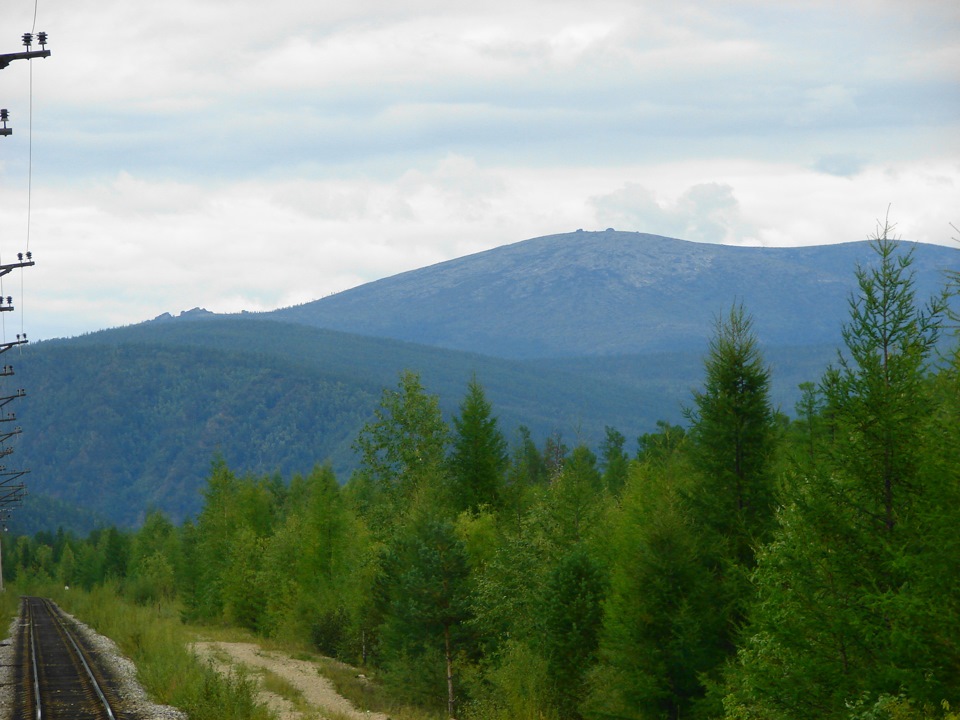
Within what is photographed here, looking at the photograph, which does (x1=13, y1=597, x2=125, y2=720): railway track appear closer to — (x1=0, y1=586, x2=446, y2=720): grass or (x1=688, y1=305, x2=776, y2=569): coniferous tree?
(x1=0, y1=586, x2=446, y2=720): grass

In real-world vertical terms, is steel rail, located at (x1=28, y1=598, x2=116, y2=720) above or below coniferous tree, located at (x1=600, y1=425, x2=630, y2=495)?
below

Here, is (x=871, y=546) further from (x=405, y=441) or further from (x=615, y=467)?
(x=615, y=467)

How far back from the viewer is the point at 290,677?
145ft

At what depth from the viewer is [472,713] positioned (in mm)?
35219

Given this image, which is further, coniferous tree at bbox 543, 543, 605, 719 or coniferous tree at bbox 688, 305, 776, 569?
coniferous tree at bbox 543, 543, 605, 719

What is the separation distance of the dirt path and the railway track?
3.98m

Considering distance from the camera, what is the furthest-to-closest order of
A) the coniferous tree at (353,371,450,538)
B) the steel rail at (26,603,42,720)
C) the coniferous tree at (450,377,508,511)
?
the coniferous tree at (353,371,450,538) < the coniferous tree at (450,377,508,511) < the steel rail at (26,603,42,720)

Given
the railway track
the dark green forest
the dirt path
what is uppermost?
the dark green forest

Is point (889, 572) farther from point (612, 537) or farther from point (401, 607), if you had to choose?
point (401, 607)

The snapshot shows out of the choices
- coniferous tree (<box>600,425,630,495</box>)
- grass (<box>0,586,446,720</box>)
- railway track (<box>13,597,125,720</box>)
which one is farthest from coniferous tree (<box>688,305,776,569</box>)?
coniferous tree (<box>600,425,630,495</box>)

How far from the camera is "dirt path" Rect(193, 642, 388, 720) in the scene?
33.3 m

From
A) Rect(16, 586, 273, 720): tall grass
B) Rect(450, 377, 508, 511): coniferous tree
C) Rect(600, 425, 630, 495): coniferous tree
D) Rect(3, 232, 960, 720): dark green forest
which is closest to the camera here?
Rect(3, 232, 960, 720): dark green forest

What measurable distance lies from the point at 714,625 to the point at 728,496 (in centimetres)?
349

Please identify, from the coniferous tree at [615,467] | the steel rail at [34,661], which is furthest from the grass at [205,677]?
the coniferous tree at [615,467]
